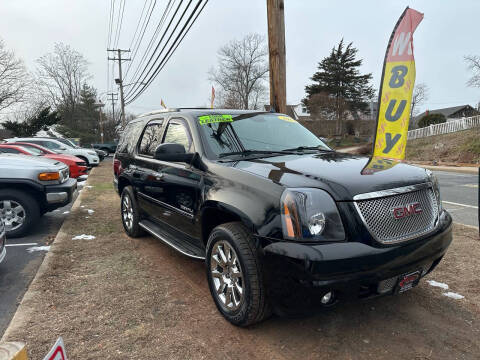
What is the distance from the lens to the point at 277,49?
6.36m

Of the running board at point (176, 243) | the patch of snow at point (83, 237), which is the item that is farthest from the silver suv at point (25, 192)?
the running board at point (176, 243)

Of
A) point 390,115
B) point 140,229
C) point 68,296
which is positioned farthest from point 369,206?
point 390,115

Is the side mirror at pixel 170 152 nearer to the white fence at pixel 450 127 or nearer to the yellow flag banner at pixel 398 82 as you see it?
the yellow flag banner at pixel 398 82

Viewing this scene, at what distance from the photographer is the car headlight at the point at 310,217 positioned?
220cm

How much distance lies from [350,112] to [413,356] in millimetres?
46115

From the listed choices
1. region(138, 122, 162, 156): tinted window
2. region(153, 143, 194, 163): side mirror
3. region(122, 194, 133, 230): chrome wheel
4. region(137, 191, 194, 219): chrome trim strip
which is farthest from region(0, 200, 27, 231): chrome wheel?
region(153, 143, 194, 163): side mirror

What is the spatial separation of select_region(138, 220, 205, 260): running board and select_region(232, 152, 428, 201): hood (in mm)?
982

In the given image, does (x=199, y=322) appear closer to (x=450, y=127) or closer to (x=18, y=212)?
(x=18, y=212)

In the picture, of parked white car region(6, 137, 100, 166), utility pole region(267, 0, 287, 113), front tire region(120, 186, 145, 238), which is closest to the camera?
front tire region(120, 186, 145, 238)

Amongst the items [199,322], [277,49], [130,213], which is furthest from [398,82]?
[199,322]

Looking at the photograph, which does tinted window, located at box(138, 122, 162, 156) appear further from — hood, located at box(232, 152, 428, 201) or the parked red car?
the parked red car

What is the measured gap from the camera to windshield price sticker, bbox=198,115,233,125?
3608 mm

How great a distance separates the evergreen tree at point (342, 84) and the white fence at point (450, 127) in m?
14.7

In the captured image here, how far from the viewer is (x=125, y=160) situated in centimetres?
516
